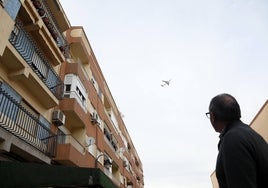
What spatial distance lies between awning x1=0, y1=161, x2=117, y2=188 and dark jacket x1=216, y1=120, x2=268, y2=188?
→ 2.92 metres

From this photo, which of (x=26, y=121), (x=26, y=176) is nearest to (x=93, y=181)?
(x=26, y=176)

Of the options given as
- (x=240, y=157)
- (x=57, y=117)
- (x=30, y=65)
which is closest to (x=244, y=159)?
(x=240, y=157)

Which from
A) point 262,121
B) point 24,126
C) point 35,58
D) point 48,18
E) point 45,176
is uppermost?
Result: point 48,18

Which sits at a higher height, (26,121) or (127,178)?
(127,178)

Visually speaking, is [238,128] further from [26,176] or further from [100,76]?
[100,76]

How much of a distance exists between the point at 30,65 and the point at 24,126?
2.48 m

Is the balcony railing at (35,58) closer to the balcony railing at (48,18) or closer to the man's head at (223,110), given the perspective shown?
the balcony railing at (48,18)

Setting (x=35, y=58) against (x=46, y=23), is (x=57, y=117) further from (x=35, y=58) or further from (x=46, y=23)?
(x=46, y=23)

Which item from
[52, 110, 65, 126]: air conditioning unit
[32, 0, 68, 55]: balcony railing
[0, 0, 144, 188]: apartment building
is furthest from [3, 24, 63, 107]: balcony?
[32, 0, 68, 55]: balcony railing

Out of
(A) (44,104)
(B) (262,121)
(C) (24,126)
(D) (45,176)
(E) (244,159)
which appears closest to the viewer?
(E) (244,159)

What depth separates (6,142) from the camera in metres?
7.81

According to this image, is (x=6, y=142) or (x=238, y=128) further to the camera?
(x=6, y=142)

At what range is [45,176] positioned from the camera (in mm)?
4355

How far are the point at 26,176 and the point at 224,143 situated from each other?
3121mm
